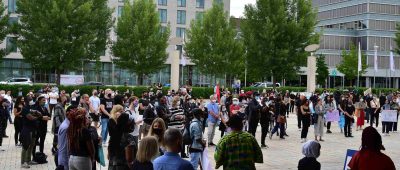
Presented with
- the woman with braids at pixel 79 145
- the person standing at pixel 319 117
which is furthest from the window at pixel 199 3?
the woman with braids at pixel 79 145

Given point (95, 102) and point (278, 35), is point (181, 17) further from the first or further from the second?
point (95, 102)

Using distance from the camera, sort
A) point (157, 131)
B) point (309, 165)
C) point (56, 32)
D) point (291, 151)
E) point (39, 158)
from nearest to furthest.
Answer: point (309, 165)
point (157, 131)
point (39, 158)
point (291, 151)
point (56, 32)

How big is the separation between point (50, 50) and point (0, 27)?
5274 millimetres

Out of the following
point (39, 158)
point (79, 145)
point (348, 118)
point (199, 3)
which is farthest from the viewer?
point (199, 3)

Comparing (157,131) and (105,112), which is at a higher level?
(157,131)

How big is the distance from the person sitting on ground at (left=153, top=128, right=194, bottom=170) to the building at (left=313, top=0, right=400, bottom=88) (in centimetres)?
8632

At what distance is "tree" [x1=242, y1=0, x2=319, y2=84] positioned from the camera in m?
54.5

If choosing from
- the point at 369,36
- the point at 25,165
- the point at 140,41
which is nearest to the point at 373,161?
the point at 25,165

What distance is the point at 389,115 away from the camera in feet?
72.7

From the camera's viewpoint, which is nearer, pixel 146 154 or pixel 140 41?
pixel 146 154

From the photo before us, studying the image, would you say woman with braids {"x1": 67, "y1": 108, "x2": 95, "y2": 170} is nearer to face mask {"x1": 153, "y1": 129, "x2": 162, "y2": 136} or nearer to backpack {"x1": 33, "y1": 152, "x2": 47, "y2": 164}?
face mask {"x1": 153, "y1": 129, "x2": 162, "y2": 136}

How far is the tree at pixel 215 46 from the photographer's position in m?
59.6

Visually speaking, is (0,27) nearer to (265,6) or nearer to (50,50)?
(50,50)

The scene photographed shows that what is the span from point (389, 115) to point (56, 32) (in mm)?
36240
